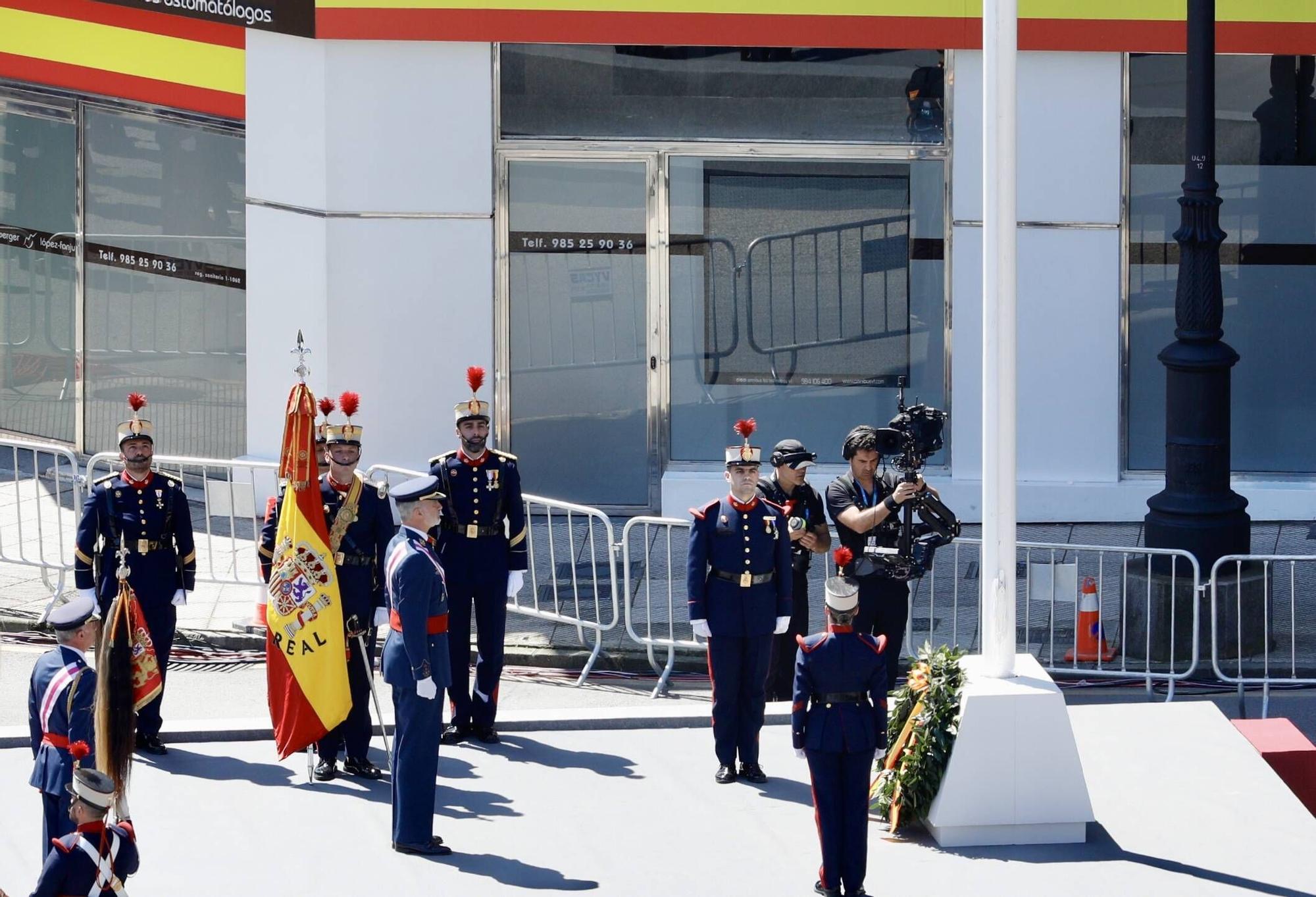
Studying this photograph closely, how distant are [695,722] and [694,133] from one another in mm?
6265

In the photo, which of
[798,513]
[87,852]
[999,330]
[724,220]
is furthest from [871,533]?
[724,220]

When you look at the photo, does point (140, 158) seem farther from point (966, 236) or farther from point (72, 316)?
point (966, 236)

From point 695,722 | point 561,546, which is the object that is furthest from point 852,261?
point 695,722

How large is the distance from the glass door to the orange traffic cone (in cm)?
Result: 465

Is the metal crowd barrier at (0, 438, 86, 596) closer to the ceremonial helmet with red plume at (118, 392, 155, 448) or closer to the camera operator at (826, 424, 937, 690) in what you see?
the ceremonial helmet with red plume at (118, 392, 155, 448)

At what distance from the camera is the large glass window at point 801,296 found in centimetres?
1594

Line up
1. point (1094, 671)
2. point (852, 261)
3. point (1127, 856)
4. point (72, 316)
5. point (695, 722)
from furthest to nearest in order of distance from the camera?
1. point (72, 316)
2. point (852, 261)
3. point (1094, 671)
4. point (695, 722)
5. point (1127, 856)

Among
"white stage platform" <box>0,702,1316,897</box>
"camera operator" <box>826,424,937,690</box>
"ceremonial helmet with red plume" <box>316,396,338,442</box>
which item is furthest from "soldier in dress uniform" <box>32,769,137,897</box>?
"camera operator" <box>826,424,937,690</box>

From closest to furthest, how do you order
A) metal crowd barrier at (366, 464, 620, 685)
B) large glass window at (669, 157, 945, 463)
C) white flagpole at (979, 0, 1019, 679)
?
white flagpole at (979, 0, 1019, 679) → metal crowd barrier at (366, 464, 620, 685) → large glass window at (669, 157, 945, 463)

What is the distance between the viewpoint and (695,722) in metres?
11.0

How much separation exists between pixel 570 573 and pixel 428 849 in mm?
5206

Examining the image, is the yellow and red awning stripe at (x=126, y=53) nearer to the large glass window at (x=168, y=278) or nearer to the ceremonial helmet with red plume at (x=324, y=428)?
the large glass window at (x=168, y=278)

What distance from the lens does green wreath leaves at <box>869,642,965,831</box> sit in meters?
9.18

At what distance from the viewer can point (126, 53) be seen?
16375 mm
